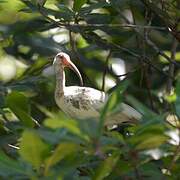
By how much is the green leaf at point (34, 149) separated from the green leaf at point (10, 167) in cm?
5

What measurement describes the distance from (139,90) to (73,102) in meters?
0.52

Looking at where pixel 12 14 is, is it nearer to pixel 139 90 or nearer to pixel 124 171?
pixel 139 90

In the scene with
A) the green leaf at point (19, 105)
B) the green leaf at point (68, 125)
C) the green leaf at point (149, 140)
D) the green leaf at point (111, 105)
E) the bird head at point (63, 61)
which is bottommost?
the bird head at point (63, 61)

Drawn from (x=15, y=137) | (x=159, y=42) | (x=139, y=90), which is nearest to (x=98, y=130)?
(x=15, y=137)

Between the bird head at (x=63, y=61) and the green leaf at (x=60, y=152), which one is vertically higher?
the green leaf at (x=60, y=152)

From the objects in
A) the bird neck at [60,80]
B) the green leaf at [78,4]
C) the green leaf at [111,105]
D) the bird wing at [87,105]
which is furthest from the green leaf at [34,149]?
the bird neck at [60,80]

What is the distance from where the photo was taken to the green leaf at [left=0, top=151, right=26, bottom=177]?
1567 mm

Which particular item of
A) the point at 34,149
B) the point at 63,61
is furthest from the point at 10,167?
the point at 63,61

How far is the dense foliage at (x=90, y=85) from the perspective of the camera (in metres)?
1.52

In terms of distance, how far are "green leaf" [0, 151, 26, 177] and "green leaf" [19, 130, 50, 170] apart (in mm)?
47

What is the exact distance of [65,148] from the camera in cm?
152

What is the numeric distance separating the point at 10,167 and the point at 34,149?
0.36ft

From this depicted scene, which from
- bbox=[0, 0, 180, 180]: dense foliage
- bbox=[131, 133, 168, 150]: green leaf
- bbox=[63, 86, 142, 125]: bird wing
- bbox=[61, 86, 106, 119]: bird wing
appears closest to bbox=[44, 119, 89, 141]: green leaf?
bbox=[0, 0, 180, 180]: dense foliage

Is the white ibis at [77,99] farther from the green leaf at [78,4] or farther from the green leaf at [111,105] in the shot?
the green leaf at [111,105]
